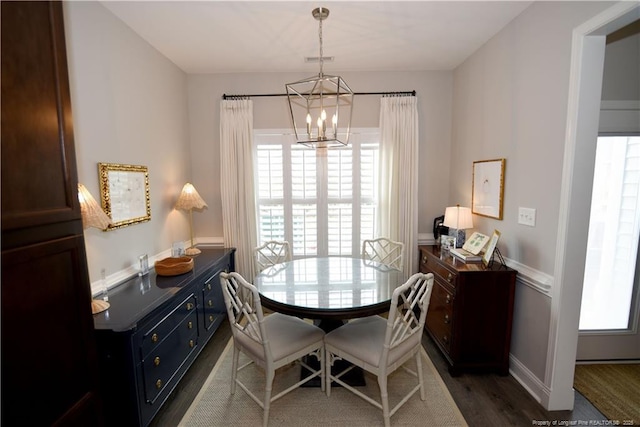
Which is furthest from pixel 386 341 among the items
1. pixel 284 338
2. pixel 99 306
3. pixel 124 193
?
pixel 124 193

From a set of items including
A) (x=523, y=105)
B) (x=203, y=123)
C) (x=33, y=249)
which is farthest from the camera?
(x=203, y=123)

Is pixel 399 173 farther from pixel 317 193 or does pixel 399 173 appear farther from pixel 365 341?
pixel 365 341

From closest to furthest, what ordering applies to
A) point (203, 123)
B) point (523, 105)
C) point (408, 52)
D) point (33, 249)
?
point (33, 249) → point (523, 105) → point (408, 52) → point (203, 123)

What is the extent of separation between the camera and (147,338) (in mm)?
1703

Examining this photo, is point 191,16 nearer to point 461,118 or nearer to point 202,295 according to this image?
point 202,295

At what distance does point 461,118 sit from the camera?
3.15 m

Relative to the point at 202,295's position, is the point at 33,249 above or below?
above

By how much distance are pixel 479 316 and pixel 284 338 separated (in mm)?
1566

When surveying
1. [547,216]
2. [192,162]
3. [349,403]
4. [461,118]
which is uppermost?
[461,118]

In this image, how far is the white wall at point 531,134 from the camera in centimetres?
187

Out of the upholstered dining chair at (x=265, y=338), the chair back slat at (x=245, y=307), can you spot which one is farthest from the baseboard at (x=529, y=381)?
the chair back slat at (x=245, y=307)

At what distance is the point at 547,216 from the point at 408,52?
2037 millimetres

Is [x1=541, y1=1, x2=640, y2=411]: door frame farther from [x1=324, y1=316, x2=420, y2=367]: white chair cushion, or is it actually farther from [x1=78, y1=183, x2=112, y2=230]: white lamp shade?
[x1=78, y1=183, x2=112, y2=230]: white lamp shade

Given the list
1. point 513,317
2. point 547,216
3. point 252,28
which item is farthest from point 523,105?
point 252,28
